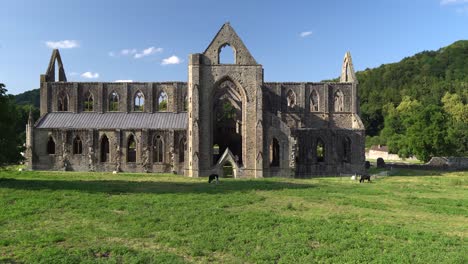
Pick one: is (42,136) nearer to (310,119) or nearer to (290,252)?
(310,119)

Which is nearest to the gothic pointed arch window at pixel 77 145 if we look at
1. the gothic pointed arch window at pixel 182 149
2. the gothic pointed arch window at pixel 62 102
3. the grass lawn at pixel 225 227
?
the gothic pointed arch window at pixel 62 102

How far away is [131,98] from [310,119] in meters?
22.6

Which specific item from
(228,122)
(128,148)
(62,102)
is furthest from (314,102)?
(62,102)

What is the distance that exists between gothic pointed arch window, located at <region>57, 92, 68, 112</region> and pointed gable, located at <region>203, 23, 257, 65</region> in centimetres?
2112

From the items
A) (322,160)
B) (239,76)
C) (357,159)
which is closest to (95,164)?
(239,76)

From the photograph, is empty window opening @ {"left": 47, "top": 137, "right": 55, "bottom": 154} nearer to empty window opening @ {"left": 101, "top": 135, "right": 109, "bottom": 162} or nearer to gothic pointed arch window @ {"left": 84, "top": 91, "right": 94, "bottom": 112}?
gothic pointed arch window @ {"left": 84, "top": 91, "right": 94, "bottom": 112}

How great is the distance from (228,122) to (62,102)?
68.2ft

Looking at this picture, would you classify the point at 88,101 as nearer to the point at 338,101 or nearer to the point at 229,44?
the point at 229,44

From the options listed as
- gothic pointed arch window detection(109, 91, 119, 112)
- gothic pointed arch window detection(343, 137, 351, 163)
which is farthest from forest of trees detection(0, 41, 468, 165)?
gothic pointed arch window detection(343, 137, 351, 163)

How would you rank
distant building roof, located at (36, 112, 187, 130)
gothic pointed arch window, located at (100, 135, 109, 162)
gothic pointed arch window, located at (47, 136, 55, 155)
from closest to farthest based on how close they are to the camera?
1. gothic pointed arch window, located at (100, 135, 109, 162)
2. distant building roof, located at (36, 112, 187, 130)
3. gothic pointed arch window, located at (47, 136, 55, 155)

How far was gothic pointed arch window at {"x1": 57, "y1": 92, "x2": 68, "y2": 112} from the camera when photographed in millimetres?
47688

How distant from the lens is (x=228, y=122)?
46562mm

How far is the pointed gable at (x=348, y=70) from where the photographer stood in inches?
2011

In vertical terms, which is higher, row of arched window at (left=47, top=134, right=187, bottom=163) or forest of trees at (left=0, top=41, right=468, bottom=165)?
forest of trees at (left=0, top=41, right=468, bottom=165)
